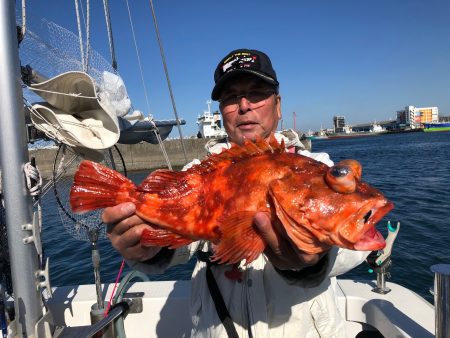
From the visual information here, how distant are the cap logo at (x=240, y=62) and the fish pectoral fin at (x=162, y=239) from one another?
5.26 feet

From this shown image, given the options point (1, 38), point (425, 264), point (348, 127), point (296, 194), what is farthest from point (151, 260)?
point (348, 127)

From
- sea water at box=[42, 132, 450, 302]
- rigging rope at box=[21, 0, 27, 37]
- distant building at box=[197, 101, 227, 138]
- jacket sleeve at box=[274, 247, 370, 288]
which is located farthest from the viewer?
distant building at box=[197, 101, 227, 138]

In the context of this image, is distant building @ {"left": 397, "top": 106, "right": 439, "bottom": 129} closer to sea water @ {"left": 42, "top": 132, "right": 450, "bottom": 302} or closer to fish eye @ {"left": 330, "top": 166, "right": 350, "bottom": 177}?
sea water @ {"left": 42, "top": 132, "right": 450, "bottom": 302}

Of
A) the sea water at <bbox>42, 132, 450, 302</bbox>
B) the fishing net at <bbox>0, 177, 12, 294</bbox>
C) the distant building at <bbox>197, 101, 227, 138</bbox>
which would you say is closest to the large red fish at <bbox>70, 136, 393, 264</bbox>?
the fishing net at <bbox>0, 177, 12, 294</bbox>

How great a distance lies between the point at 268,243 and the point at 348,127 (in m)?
189

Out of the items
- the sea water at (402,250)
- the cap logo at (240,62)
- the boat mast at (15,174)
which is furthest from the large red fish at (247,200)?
the sea water at (402,250)

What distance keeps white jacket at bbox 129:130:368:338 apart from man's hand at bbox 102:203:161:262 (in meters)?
0.30

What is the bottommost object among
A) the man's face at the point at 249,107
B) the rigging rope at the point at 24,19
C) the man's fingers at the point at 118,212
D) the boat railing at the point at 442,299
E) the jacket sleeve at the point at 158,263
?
the boat railing at the point at 442,299

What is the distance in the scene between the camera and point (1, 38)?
2711mm

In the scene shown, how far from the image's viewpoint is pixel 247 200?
6.82ft

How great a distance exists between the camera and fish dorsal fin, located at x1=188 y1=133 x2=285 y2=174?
2256 millimetres

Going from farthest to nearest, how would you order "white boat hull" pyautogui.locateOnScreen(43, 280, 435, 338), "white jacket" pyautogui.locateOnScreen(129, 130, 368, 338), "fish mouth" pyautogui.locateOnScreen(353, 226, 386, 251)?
1. "white boat hull" pyautogui.locateOnScreen(43, 280, 435, 338)
2. "white jacket" pyautogui.locateOnScreen(129, 130, 368, 338)
3. "fish mouth" pyautogui.locateOnScreen(353, 226, 386, 251)

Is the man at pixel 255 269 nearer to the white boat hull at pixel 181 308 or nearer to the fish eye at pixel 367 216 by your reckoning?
the fish eye at pixel 367 216

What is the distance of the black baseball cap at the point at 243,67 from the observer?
277 centimetres
